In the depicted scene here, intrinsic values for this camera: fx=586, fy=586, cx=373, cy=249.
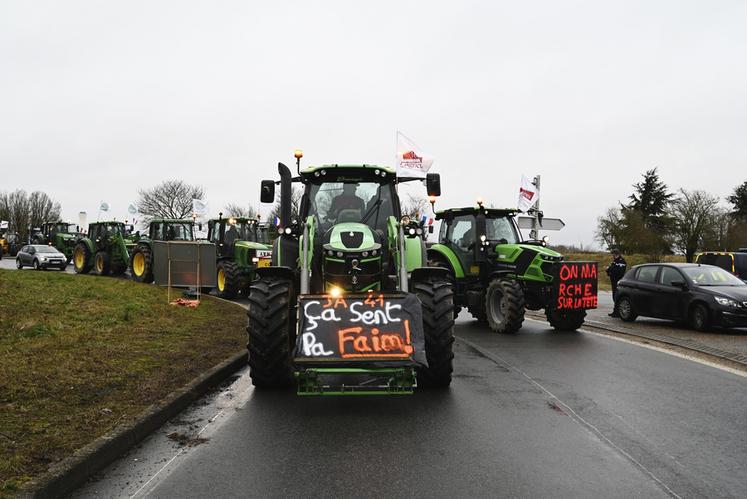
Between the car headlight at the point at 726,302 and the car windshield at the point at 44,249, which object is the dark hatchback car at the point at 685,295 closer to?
the car headlight at the point at 726,302

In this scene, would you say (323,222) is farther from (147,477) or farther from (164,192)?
(164,192)

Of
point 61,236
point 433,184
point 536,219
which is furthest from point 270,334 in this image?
point 61,236

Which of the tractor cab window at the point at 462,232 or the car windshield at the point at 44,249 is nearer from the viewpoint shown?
the tractor cab window at the point at 462,232

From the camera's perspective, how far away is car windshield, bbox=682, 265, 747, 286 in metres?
13.1

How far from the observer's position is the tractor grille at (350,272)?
694 centimetres

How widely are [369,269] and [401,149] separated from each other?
373 cm

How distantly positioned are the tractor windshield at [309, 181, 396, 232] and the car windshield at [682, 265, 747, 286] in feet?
28.4

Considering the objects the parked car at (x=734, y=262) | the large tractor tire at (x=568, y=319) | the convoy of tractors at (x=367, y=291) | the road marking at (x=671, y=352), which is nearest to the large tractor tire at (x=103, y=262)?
the convoy of tractors at (x=367, y=291)

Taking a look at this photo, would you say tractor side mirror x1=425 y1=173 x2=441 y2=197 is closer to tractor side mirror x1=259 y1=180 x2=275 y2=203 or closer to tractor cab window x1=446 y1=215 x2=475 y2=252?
tractor side mirror x1=259 y1=180 x2=275 y2=203

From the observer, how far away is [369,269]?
7035 mm

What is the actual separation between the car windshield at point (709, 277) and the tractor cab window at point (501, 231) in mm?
3947

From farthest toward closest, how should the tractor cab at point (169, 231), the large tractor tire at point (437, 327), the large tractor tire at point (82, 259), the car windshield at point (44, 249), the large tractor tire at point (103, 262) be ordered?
the car windshield at point (44, 249) → the large tractor tire at point (82, 259) → the large tractor tire at point (103, 262) → the tractor cab at point (169, 231) → the large tractor tire at point (437, 327)

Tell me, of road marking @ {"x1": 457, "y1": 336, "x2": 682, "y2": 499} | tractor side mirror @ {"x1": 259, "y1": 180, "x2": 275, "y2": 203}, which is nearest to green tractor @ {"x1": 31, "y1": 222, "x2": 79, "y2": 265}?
tractor side mirror @ {"x1": 259, "y1": 180, "x2": 275, "y2": 203}

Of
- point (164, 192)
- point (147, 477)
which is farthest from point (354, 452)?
point (164, 192)
